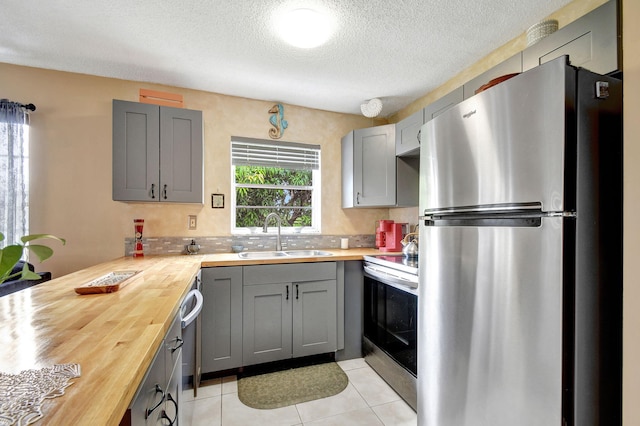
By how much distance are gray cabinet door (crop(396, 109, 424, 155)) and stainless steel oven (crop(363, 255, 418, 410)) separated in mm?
970

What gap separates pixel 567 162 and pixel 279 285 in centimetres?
196

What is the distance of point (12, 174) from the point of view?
7.25 feet

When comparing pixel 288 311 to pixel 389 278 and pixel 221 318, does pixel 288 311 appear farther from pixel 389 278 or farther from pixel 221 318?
pixel 389 278

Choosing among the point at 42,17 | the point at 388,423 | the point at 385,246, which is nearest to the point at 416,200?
the point at 385,246

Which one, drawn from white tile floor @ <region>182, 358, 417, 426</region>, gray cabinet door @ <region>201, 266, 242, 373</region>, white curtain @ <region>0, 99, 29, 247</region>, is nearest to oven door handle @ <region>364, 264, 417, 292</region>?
white tile floor @ <region>182, 358, 417, 426</region>

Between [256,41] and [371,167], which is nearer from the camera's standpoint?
[256,41]

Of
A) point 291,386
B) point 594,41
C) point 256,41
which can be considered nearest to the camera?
point 594,41

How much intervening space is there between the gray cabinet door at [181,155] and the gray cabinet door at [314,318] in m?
1.18

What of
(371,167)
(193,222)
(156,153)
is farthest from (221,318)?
(371,167)

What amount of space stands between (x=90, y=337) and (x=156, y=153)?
74.8 inches

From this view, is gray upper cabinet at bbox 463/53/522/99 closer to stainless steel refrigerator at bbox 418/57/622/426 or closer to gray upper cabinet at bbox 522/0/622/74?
gray upper cabinet at bbox 522/0/622/74

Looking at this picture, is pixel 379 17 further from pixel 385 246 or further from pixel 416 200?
pixel 385 246

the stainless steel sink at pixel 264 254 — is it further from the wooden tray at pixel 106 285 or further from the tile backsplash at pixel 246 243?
the wooden tray at pixel 106 285

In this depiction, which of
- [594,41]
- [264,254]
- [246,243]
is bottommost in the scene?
[264,254]
